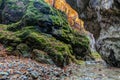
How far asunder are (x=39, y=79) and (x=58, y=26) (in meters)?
11.3

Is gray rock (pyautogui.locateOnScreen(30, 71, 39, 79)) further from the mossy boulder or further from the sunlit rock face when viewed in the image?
the sunlit rock face

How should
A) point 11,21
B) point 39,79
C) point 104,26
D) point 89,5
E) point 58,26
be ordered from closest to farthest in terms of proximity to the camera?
point 39,79, point 104,26, point 89,5, point 58,26, point 11,21

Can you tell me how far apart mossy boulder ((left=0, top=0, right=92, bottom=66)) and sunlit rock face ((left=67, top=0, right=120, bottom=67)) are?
305 cm

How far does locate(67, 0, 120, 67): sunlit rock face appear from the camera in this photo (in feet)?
61.1

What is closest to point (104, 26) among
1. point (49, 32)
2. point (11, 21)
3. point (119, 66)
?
point (119, 66)

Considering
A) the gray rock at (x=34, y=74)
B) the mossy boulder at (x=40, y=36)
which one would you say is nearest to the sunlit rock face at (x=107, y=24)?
the mossy boulder at (x=40, y=36)

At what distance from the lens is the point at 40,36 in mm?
21719

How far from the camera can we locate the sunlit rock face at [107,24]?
18609 millimetres

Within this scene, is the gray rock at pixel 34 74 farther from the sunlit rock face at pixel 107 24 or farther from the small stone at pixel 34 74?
the sunlit rock face at pixel 107 24

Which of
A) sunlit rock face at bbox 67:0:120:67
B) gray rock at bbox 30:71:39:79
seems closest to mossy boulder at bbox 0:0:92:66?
sunlit rock face at bbox 67:0:120:67

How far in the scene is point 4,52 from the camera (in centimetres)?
1984

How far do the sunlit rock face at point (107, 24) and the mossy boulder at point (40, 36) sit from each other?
3.05 meters

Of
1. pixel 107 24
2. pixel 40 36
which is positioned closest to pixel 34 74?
pixel 40 36

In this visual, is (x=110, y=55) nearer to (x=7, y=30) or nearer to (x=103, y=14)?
(x=103, y=14)
